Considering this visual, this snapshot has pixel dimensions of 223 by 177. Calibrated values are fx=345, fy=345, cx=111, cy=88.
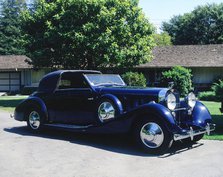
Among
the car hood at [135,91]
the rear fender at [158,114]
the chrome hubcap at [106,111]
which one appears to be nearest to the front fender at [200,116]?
the car hood at [135,91]

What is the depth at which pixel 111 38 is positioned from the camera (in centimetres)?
1906

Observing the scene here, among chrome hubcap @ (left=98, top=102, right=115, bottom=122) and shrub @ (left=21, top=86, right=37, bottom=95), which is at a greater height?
shrub @ (left=21, top=86, right=37, bottom=95)

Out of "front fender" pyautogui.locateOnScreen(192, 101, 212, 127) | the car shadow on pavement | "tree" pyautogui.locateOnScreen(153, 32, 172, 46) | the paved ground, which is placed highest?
"tree" pyautogui.locateOnScreen(153, 32, 172, 46)

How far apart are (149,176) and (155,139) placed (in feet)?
4.98

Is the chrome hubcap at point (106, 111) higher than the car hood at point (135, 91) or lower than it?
lower

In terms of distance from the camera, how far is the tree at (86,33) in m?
19.0

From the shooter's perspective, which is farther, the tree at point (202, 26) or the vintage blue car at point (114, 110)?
the tree at point (202, 26)

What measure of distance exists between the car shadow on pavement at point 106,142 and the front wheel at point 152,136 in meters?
0.16

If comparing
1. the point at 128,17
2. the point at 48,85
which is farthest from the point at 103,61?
the point at 48,85

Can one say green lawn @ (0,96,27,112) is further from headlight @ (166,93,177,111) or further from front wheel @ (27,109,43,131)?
headlight @ (166,93,177,111)

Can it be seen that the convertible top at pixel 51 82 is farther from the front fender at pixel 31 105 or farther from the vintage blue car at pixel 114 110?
the front fender at pixel 31 105

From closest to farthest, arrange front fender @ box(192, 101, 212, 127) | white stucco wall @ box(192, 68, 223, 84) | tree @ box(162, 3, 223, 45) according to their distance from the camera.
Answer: front fender @ box(192, 101, 212, 127)
white stucco wall @ box(192, 68, 223, 84)
tree @ box(162, 3, 223, 45)

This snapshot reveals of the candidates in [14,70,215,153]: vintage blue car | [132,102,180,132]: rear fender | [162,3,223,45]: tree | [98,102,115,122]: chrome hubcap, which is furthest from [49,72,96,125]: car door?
[162,3,223,45]: tree

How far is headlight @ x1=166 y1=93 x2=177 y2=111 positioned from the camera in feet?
24.8
